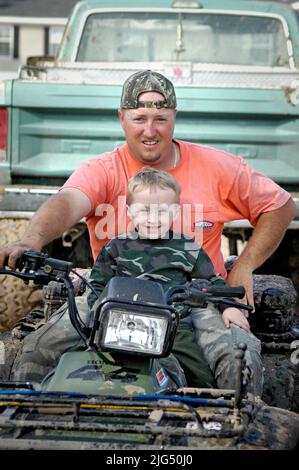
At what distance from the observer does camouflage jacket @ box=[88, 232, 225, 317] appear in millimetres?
3992

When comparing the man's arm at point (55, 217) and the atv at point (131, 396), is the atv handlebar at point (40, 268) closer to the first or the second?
the atv at point (131, 396)

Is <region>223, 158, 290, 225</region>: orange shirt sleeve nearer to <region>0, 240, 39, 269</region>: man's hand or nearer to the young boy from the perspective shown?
the young boy

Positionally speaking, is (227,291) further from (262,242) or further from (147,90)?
(147,90)

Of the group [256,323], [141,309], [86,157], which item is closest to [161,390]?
Answer: [141,309]

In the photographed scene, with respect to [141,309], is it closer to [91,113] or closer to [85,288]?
[85,288]

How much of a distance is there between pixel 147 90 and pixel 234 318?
1.17 m

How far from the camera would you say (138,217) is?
3.88 metres

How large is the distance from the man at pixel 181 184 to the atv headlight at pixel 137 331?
44.2 inches

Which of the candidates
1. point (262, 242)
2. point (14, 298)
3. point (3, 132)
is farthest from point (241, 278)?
point (3, 132)

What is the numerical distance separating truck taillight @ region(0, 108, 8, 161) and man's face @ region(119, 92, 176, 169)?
2294 mm

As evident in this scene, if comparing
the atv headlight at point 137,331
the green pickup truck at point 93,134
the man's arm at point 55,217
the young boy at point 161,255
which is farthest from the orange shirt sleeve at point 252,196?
the green pickup truck at point 93,134

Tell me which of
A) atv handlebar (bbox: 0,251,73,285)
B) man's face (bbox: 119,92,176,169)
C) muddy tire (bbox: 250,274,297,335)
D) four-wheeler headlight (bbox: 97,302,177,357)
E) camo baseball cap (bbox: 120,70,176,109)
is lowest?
muddy tire (bbox: 250,274,297,335)

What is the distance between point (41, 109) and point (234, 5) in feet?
8.52

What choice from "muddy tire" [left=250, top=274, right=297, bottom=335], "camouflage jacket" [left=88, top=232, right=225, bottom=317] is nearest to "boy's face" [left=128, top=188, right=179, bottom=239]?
"camouflage jacket" [left=88, top=232, right=225, bottom=317]
